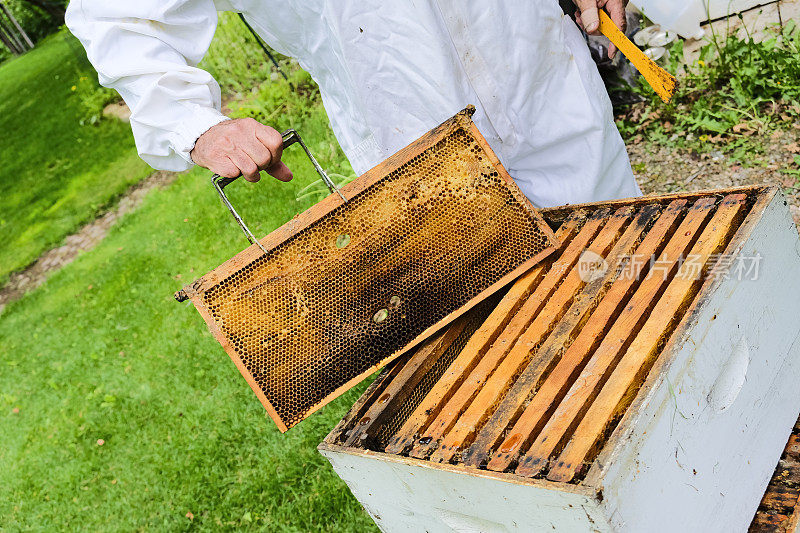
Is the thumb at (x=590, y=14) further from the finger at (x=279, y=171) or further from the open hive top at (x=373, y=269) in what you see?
the finger at (x=279, y=171)

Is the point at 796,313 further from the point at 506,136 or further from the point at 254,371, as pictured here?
the point at 254,371

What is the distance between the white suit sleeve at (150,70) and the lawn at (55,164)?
5.36m

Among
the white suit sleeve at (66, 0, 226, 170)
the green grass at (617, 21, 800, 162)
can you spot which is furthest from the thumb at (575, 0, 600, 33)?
the green grass at (617, 21, 800, 162)

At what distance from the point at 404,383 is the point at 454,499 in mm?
316

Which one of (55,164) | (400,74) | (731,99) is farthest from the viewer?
(55,164)

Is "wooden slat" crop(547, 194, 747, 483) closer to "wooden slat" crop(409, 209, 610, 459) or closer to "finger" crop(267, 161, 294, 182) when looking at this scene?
"wooden slat" crop(409, 209, 610, 459)

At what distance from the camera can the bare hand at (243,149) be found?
4.93 feet

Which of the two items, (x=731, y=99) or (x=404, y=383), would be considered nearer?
(x=404, y=383)

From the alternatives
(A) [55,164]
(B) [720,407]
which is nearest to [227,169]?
(B) [720,407]

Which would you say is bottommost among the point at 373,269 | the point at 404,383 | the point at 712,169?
the point at 712,169

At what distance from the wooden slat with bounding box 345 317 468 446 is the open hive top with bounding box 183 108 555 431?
5 cm

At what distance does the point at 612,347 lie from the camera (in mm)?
1275

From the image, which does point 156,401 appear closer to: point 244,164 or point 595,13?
point 244,164

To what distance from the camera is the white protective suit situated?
1703 millimetres
